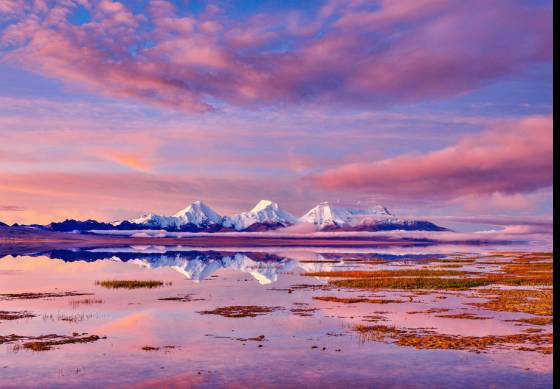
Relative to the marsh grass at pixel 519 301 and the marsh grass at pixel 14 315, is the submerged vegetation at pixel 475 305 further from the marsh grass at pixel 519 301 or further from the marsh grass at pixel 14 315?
the marsh grass at pixel 14 315

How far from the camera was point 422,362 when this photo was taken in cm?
3083

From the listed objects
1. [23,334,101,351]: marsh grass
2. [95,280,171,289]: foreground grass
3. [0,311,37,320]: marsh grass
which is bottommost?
[23,334,101,351]: marsh grass

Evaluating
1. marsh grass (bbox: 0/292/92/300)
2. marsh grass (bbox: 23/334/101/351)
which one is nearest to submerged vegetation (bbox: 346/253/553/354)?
marsh grass (bbox: 23/334/101/351)

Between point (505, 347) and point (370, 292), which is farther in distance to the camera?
point (370, 292)

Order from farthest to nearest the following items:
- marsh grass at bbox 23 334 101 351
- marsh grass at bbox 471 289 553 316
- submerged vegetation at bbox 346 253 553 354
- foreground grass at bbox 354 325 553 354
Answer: marsh grass at bbox 471 289 553 316 → submerged vegetation at bbox 346 253 553 354 → marsh grass at bbox 23 334 101 351 → foreground grass at bbox 354 325 553 354

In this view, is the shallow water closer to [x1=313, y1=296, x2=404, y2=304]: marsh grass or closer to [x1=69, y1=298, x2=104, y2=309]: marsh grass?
[x1=69, y1=298, x2=104, y2=309]: marsh grass

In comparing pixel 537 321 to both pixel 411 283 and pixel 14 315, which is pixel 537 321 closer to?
pixel 411 283

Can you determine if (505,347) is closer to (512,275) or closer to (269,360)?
(269,360)

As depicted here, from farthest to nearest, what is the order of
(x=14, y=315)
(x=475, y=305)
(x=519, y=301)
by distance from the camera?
(x=519, y=301)
(x=475, y=305)
(x=14, y=315)

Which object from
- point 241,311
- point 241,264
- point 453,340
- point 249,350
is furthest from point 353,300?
point 241,264

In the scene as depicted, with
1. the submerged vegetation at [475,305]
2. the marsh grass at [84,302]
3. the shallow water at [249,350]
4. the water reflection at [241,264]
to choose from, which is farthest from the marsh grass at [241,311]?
the water reflection at [241,264]

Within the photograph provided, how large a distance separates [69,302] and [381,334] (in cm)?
3311

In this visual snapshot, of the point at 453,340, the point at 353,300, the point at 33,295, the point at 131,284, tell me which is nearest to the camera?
the point at 453,340

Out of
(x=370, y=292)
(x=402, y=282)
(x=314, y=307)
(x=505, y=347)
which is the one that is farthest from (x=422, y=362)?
(x=402, y=282)
